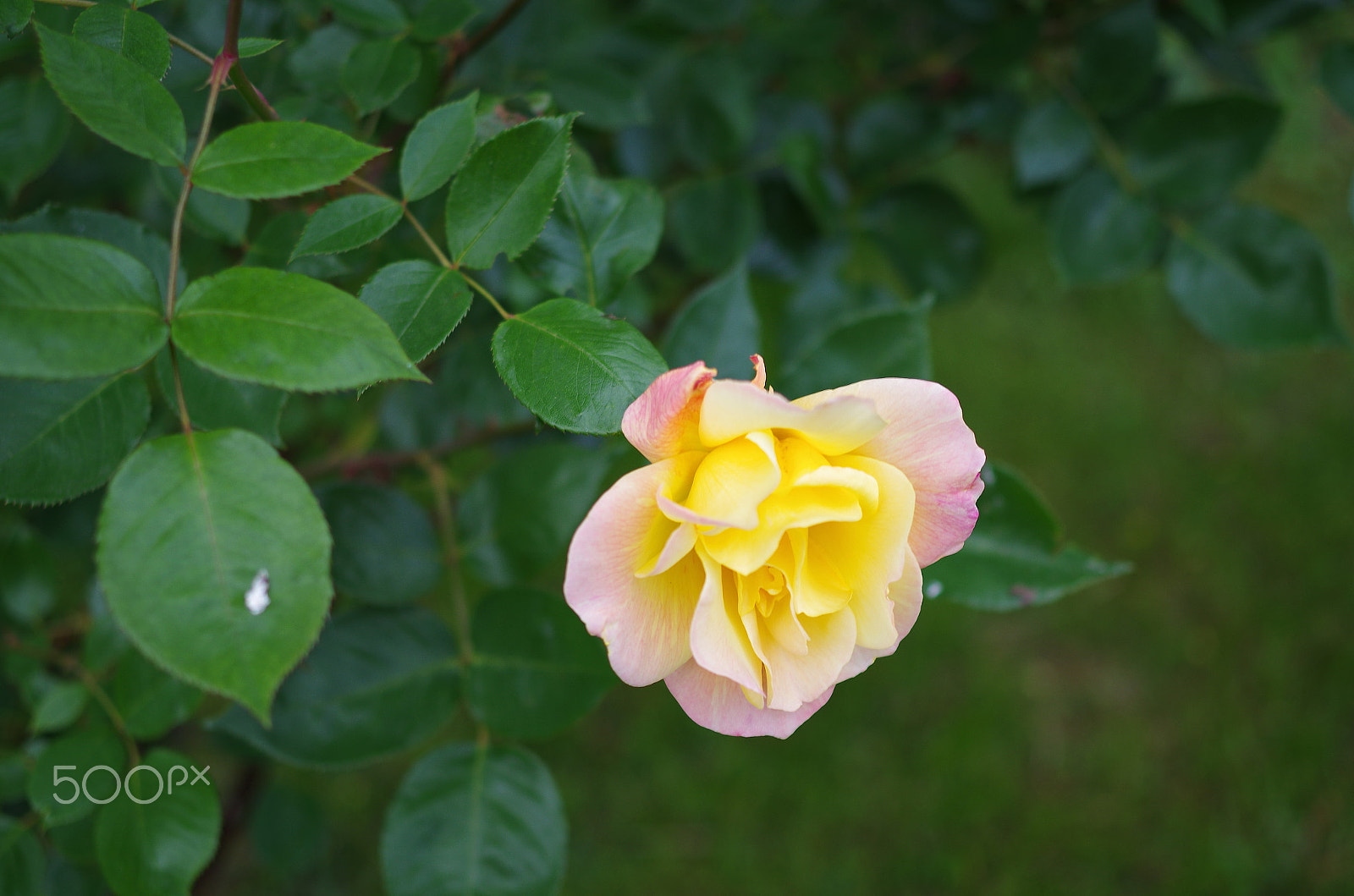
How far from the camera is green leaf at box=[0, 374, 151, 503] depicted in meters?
0.59

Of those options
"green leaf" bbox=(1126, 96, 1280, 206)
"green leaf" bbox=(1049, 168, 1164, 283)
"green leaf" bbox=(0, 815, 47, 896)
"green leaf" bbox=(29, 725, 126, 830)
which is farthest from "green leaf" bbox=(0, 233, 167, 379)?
"green leaf" bbox=(1126, 96, 1280, 206)

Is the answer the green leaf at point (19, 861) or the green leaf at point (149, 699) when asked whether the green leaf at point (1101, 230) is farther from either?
the green leaf at point (19, 861)

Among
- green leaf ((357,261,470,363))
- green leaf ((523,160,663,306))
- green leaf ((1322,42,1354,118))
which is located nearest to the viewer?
green leaf ((357,261,470,363))

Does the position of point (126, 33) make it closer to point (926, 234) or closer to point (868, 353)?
point (868, 353)

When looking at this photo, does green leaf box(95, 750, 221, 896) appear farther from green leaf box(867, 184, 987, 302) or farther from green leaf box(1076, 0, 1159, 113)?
green leaf box(1076, 0, 1159, 113)

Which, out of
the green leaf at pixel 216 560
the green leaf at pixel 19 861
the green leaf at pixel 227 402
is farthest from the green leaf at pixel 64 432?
the green leaf at pixel 19 861

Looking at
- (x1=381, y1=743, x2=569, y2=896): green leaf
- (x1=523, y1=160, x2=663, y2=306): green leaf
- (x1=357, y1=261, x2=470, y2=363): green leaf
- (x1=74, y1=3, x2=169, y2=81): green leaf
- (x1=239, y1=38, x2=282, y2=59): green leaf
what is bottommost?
(x1=381, y1=743, x2=569, y2=896): green leaf

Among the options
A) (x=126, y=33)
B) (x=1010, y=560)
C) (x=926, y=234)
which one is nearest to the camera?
(x=126, y=33)

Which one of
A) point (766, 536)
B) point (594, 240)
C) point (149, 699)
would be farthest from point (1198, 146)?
point (149, 699)

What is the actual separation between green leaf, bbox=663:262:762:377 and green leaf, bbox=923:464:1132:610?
0.26 m

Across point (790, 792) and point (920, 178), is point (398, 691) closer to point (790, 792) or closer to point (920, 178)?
point (920, 178)

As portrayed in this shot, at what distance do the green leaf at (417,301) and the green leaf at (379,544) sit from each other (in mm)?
371

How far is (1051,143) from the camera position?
3.92 feet

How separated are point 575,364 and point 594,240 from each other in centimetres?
21
